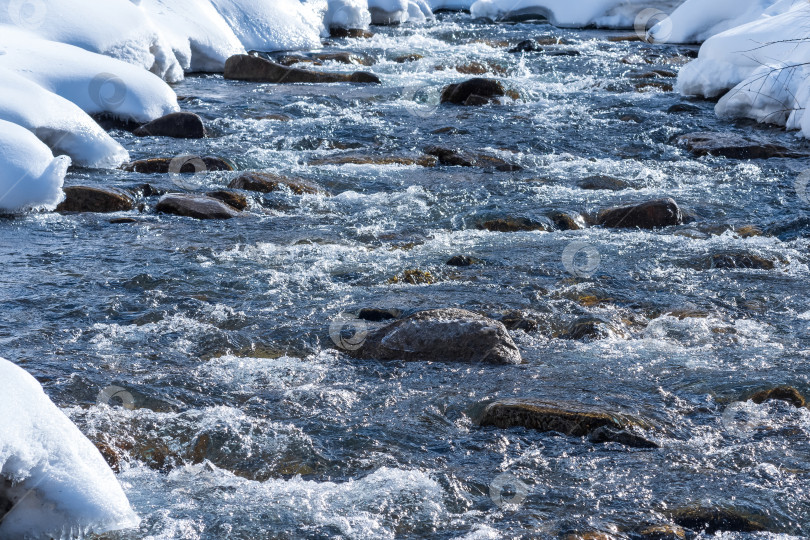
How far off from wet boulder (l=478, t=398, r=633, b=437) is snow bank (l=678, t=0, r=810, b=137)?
632 cm

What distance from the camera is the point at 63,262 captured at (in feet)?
17.8

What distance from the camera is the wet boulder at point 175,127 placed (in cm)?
879

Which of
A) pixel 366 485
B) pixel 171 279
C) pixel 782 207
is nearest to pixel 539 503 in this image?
pixel 366 485

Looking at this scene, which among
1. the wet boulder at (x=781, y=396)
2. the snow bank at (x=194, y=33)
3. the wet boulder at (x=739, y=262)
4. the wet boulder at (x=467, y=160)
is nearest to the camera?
the wet boulder at (x=781, y=396)

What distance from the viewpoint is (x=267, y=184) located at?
23.6 ft

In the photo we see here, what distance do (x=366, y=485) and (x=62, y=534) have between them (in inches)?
40.8

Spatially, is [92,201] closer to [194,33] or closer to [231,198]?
[231,198]

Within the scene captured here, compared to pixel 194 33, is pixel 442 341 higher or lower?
lower

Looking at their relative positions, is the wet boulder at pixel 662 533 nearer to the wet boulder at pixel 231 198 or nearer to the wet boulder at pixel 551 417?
the wet boulder at pixel 551 417

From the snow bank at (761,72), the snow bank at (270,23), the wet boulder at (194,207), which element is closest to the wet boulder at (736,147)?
the snow bank at (761,72)

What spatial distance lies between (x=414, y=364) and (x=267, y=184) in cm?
346

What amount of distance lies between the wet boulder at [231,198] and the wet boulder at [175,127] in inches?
83.0

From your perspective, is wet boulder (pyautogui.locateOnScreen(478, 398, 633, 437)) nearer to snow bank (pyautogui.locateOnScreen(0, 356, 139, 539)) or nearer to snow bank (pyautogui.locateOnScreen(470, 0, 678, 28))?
snow bank (pyautogui.locateOnScreen(0, 356, 139, 539))

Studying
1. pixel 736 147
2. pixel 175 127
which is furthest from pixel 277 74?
pixel 736 147
